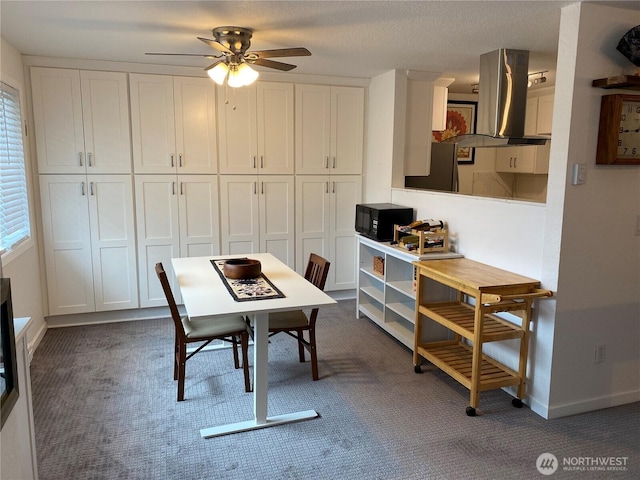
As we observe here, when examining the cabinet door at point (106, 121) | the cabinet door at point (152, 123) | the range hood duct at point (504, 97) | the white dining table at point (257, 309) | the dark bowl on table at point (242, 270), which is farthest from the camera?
the cabinet door at point (152, 123)

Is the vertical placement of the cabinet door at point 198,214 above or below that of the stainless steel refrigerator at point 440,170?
below

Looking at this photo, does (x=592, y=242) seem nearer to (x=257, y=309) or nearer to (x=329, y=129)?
(x=257, y=309)

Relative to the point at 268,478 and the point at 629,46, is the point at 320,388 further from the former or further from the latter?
the point at 629,46

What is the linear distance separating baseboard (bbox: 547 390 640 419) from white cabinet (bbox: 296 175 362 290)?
2.62 meters

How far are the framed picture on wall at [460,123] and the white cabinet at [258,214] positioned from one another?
7.01 feet

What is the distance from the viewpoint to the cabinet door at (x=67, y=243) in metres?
4.05

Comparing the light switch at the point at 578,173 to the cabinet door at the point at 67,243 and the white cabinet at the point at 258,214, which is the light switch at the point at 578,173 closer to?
the white cabinet at the point at 258,214

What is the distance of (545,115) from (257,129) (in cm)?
309

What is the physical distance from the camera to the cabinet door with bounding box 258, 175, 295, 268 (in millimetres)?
4668

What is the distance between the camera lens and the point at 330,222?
494 centimetres

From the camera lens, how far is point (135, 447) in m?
2.45

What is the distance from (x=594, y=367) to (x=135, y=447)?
2.66 meters

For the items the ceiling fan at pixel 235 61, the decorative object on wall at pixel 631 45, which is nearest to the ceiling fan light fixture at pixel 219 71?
the ceiling fan at pixel 235 61

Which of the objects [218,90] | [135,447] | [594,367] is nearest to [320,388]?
[135,447]
